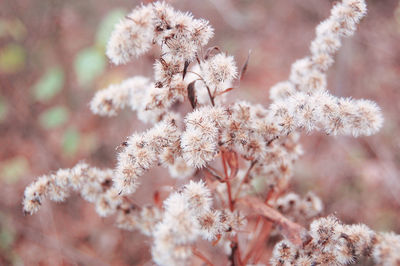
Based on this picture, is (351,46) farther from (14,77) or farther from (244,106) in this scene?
(14,77)

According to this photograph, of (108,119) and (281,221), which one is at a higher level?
(108,119)

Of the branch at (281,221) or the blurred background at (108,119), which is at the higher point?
the blurred background at (108,119)

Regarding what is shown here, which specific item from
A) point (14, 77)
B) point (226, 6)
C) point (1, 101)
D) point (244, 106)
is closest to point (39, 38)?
point (14, 77)

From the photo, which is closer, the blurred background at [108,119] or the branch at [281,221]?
the branch at [281,221]

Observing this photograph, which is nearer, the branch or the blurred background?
the branch

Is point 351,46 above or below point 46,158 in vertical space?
above

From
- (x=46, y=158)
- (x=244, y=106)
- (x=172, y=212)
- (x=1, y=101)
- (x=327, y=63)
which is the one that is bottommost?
(x=172, y=212)

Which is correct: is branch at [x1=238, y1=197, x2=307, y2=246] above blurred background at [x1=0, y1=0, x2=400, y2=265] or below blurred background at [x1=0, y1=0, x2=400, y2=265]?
below

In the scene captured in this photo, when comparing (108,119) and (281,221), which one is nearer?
(281,221)
